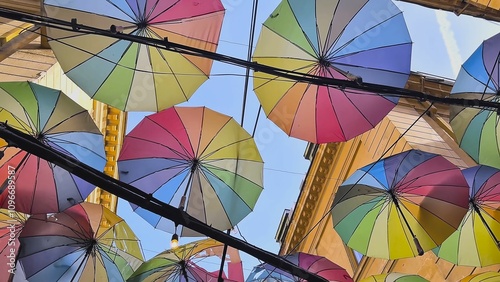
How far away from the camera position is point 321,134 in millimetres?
6891

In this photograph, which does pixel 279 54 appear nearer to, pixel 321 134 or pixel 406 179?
pixel 321 134

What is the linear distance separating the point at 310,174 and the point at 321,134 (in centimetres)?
919

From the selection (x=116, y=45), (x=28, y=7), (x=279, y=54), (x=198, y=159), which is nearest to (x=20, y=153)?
(x=116, y=45)

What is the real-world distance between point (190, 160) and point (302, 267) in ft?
7.16

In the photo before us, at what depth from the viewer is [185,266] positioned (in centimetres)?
713

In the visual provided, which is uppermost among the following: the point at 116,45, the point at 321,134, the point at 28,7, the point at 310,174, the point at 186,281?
the point at 28,7

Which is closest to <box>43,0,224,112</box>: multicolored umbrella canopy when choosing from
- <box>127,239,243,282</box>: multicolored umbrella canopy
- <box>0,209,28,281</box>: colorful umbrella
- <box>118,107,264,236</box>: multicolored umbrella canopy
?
<box>118,107,264,236</box>: multicolored umbrella canopy

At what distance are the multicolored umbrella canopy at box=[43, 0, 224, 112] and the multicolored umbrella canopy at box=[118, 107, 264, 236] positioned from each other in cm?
40

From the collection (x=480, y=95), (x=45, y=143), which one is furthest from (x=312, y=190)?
(x=45, y=143)

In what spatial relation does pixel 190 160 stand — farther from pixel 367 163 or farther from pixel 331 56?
pixel 367 163

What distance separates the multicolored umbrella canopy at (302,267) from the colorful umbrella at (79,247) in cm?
187

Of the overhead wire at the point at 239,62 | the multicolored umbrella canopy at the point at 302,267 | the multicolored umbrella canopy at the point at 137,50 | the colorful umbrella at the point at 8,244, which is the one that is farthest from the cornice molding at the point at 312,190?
the overhead wire at the point at 239,62

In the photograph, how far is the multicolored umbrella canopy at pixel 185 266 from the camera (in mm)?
6805

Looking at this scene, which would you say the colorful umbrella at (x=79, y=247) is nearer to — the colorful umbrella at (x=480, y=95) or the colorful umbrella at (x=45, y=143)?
the colorful umbrella at (x=45, y=143)
